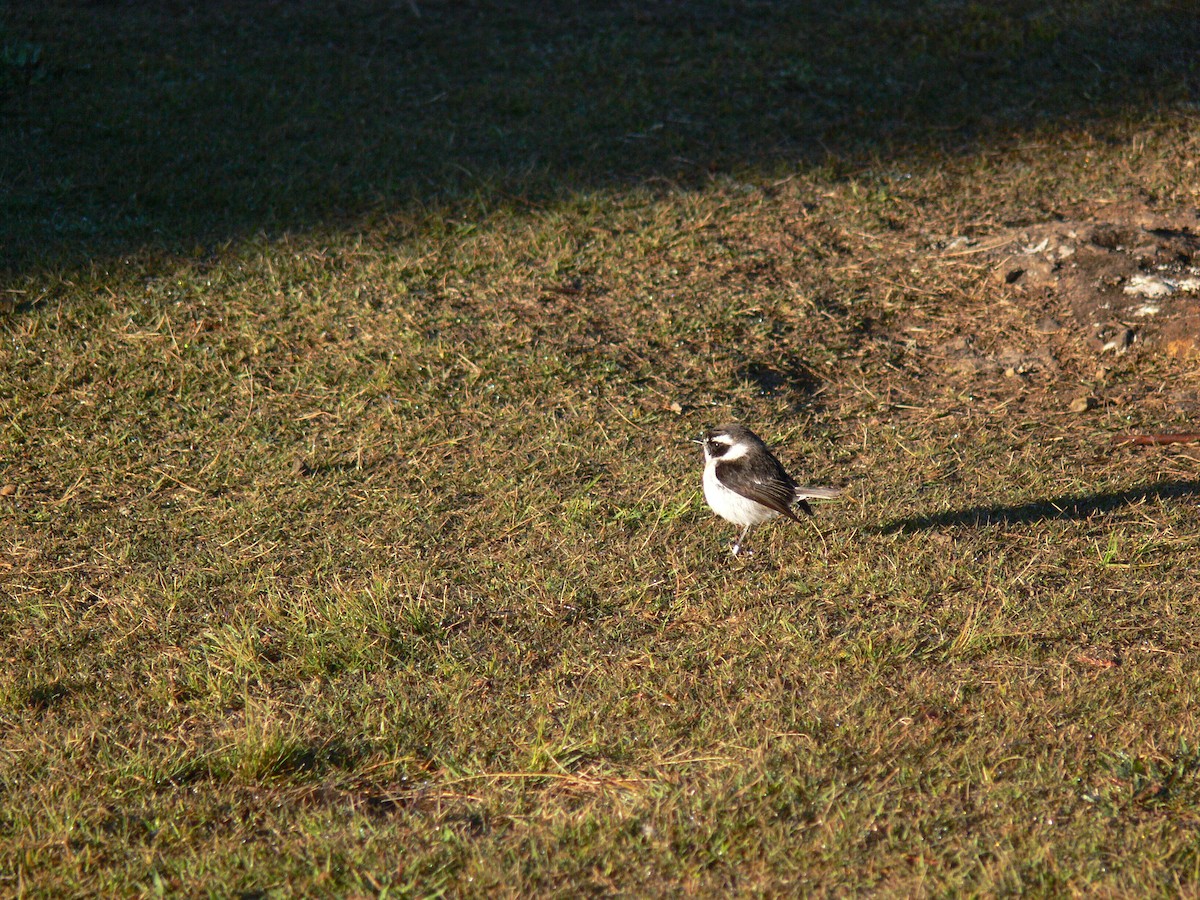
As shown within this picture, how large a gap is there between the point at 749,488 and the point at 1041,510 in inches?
67.5

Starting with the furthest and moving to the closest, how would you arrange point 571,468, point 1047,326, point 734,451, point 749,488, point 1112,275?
point 1112,275, point 1047,326, point 571,468, point 734,451, point 749,488

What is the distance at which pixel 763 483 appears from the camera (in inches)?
219

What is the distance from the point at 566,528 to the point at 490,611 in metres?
0.82

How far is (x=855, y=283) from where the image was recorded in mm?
8539

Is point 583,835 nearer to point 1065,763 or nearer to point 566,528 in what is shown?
→ point 1065,763

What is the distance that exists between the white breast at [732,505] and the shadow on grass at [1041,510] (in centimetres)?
74

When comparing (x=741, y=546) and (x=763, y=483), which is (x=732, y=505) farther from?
(x=741, y=546)

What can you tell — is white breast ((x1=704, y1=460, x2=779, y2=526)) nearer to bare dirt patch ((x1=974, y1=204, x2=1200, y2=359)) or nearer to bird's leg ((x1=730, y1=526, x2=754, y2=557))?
bird's leg ((x1=730, y1=526, x2=754, y2=557))

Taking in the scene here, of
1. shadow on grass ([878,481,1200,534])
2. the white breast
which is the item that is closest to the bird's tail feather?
the white breast

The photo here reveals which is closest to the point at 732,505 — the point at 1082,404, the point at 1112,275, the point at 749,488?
the point at 749,488

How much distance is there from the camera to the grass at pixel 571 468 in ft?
13.5

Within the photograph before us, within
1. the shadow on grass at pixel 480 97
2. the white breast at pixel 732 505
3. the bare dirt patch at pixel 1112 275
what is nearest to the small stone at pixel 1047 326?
the bare dirt patch at pixel 1112 275

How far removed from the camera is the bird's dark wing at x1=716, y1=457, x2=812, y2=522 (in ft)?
18.2

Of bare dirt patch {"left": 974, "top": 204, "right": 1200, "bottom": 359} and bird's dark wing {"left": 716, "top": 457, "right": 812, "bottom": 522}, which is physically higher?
bird's dark wing {"left": 716, "top": 457, "right": 812, "bottom": 522}
